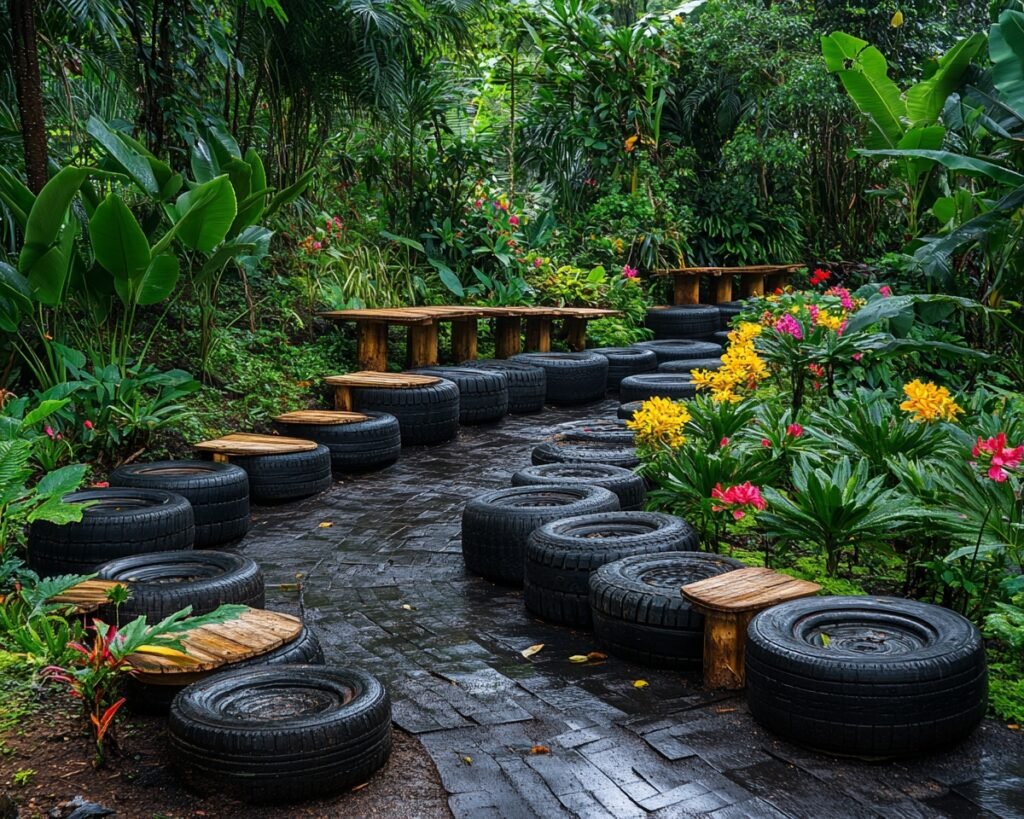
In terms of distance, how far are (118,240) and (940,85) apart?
5901mm

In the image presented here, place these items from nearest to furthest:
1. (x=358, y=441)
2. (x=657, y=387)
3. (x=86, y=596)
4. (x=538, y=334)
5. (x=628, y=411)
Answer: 1. (x=86, y=596)
2. (x=358, y=441)
3. (x=628, y=411)
4. (x=657, y=387)
5. (x=538, y=334)

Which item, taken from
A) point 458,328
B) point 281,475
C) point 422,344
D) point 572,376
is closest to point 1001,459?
point 281,475

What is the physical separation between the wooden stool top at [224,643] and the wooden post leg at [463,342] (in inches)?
319

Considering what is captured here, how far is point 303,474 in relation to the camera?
817 cm

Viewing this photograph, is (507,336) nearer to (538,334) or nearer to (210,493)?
(538,334)

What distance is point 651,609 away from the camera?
15.2 ft

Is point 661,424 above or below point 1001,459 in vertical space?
below

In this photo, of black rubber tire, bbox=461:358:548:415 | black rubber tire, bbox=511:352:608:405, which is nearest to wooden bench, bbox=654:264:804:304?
black rubber tire, bbox=511:352:608:405

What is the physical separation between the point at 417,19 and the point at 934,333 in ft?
25.7

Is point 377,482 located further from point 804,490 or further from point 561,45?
point 561,45

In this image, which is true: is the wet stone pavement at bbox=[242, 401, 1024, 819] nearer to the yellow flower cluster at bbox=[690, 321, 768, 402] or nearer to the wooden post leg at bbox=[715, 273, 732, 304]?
the yellow flower cluster at bbox=[690, 321, 768, 402]

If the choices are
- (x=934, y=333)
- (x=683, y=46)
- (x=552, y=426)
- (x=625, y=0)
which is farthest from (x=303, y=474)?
(x=625, y=0)

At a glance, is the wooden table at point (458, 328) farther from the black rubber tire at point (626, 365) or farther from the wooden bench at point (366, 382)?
the wooden bench at point (366, 382)

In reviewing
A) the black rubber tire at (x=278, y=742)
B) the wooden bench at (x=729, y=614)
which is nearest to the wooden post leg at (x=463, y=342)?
the wooden bench at (x=729, y=614)
